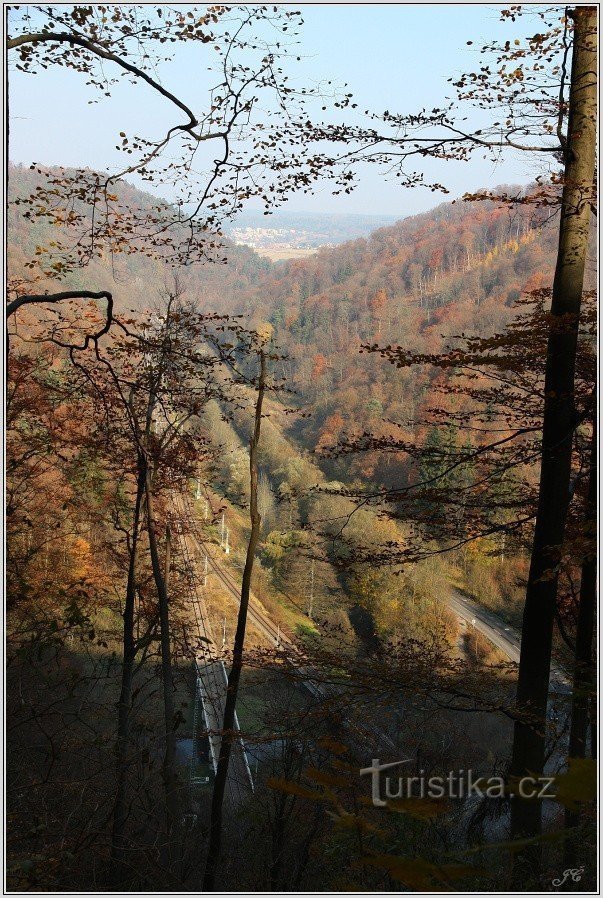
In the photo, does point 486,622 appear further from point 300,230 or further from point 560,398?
point 560,398

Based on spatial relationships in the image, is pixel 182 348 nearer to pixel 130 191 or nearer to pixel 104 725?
pixel 130 191

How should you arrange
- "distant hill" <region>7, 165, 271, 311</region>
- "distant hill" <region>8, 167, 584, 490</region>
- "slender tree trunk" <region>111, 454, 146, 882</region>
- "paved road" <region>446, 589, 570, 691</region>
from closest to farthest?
"distant hill" <region>7, 165, 271, 311</region>, "slender tree trunk" <region>111, 454, 146, 882</region>, "paved road" <region>446, 589, 570, 691</region>, "distant hill" <region>8, 167, 584, 490</region>

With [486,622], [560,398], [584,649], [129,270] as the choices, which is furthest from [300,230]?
[486,622]

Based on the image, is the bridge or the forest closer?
the forest

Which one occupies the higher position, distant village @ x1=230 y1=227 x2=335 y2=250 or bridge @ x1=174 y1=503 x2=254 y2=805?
distant village @ x1=230 y1=227 x2=335 y2=250

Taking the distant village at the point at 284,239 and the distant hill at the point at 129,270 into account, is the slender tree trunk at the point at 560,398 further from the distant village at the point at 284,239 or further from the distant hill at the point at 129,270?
the distant village at the point at 284,239

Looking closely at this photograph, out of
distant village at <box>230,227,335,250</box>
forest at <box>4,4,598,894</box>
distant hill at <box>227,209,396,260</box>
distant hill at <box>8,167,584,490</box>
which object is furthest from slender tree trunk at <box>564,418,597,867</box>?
distant hill at <box>8,167,584,490</box>

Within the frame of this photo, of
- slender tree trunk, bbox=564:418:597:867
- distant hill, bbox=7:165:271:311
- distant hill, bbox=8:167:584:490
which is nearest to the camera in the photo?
slender tree trunk, bbox=564:418:597:867

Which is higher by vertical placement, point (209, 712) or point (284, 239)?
point (284, 239)

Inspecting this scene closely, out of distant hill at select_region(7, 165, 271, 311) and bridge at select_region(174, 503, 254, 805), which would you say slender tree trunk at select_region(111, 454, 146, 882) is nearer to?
bridge at select_region(174, 503, 254, 805)
